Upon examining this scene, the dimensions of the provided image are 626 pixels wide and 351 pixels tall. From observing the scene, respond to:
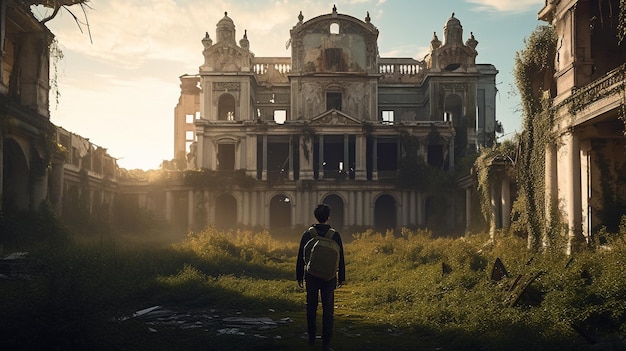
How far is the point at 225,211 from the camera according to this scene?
42.2 m

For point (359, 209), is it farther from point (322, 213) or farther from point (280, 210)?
point (322, 213)

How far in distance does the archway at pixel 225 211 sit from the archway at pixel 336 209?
22.0ft

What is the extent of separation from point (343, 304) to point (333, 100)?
113ft

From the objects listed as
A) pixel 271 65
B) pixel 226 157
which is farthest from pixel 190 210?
pixel 271 65

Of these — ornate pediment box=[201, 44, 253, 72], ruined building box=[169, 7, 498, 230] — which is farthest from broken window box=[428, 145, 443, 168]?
ornate pediment box=[201, 44, 253, 72]

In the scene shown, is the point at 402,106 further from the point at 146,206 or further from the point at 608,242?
the point at 608,242

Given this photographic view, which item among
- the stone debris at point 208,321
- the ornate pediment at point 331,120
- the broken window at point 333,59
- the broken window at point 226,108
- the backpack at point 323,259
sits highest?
the broken window at point 333,59

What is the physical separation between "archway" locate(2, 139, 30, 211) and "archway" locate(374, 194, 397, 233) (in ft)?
87.6

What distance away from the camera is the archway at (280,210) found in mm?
43344

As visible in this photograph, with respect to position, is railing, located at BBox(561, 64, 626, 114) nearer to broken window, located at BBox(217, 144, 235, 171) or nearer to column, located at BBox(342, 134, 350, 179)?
column, located at BBox(342, 134, 350, 179)

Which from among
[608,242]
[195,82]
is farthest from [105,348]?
[195,82]

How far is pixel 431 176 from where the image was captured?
1547 inches

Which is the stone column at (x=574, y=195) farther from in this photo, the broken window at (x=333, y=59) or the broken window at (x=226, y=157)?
the broken window at (x=333, y=59)

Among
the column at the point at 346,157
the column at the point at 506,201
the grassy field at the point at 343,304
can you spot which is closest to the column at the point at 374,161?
the column at the point at 346,157
